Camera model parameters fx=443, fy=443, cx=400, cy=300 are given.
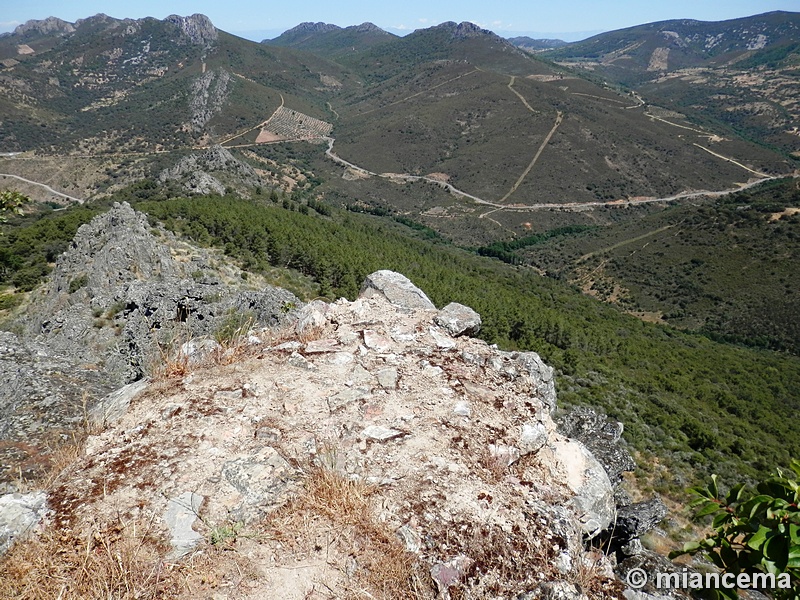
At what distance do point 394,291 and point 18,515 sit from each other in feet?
33.6

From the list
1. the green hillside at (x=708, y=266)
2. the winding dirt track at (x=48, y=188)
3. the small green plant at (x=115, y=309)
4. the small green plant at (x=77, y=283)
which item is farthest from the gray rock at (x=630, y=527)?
the winding dirt track at (x=48, y=188)

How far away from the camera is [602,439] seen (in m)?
12.6

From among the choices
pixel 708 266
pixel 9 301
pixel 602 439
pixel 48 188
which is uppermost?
pixel 48 188

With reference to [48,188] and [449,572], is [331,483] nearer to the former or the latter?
[449,572]

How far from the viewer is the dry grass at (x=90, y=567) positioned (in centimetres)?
431

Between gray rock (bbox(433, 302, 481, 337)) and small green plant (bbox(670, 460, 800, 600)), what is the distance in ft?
23.1

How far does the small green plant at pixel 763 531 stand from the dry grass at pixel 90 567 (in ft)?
16.1

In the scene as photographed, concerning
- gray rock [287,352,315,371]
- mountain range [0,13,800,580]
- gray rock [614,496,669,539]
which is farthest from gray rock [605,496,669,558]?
gray rock [287,352,315,371]

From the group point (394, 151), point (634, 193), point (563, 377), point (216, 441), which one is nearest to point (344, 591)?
point (216, 441)

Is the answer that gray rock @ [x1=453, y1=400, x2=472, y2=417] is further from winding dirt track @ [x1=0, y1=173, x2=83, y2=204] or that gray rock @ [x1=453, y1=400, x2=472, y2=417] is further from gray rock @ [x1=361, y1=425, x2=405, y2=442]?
winding dirt track @ [x1=0, y1=173, x2=83, y2=204]

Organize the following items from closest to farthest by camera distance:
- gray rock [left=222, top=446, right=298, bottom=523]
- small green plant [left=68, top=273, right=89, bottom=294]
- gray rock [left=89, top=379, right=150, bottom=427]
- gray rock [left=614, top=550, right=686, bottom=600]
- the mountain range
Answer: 1. gray rock [left=222, top=446, right=298, bottom=523]
2. gray rock [left=614, top=550, right=686, bottom=600]
3. gray rock [left=89, top=379, right=150, bottom=427]
4. the mountain range
5. small green plant [left=68, top=273, right=89, bottom=294]

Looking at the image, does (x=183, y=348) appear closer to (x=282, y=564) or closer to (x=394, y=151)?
(x=282, y=564)

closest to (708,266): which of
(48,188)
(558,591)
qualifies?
(558,591)

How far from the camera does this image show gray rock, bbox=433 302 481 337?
35.2ft
